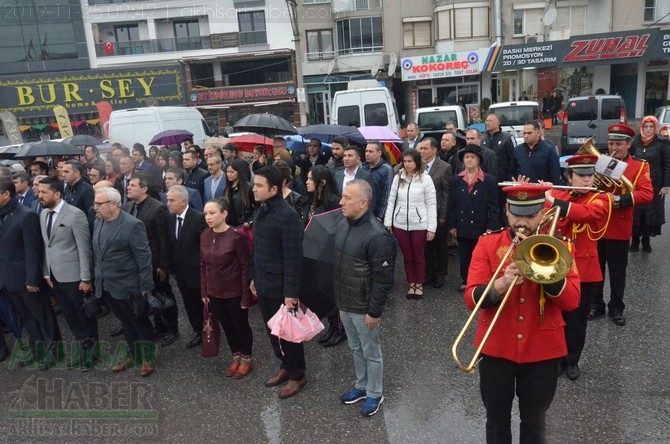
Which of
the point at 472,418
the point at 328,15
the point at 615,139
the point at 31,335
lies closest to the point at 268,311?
the point at 472,418

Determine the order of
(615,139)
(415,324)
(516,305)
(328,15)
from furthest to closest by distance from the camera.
A: (328,15) < (415,324) < (615,139) < (516,305)

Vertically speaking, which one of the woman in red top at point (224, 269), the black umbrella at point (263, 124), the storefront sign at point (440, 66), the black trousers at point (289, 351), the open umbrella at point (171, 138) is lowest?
the black trousers at point (289, 351)

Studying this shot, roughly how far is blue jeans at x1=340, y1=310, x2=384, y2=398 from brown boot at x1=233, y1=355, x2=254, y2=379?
1.26m

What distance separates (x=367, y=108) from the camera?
13828 millimetres

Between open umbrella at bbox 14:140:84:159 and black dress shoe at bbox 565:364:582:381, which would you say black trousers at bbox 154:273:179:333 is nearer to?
open umbrella at bbox 14:140:84:159

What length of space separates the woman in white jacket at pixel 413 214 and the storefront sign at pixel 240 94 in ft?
89.6

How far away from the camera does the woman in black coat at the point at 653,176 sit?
6984 millimetres

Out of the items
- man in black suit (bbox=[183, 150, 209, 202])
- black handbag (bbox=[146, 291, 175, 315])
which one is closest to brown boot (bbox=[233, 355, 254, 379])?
black handbag (bbox=[146, 291, 175, 315])

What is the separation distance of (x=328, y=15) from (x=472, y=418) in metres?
32.5

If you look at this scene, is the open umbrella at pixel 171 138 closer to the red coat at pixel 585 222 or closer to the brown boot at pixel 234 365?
the brown boot at pixel 234 365

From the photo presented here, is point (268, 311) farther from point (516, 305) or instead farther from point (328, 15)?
point (328, 15)

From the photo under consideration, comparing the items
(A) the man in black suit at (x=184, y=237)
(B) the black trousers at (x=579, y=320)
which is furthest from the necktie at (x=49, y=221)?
(B) the black trousers at (x=579, y=320)

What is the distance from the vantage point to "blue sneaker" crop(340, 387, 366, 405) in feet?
13.8

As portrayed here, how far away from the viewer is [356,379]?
459cm
